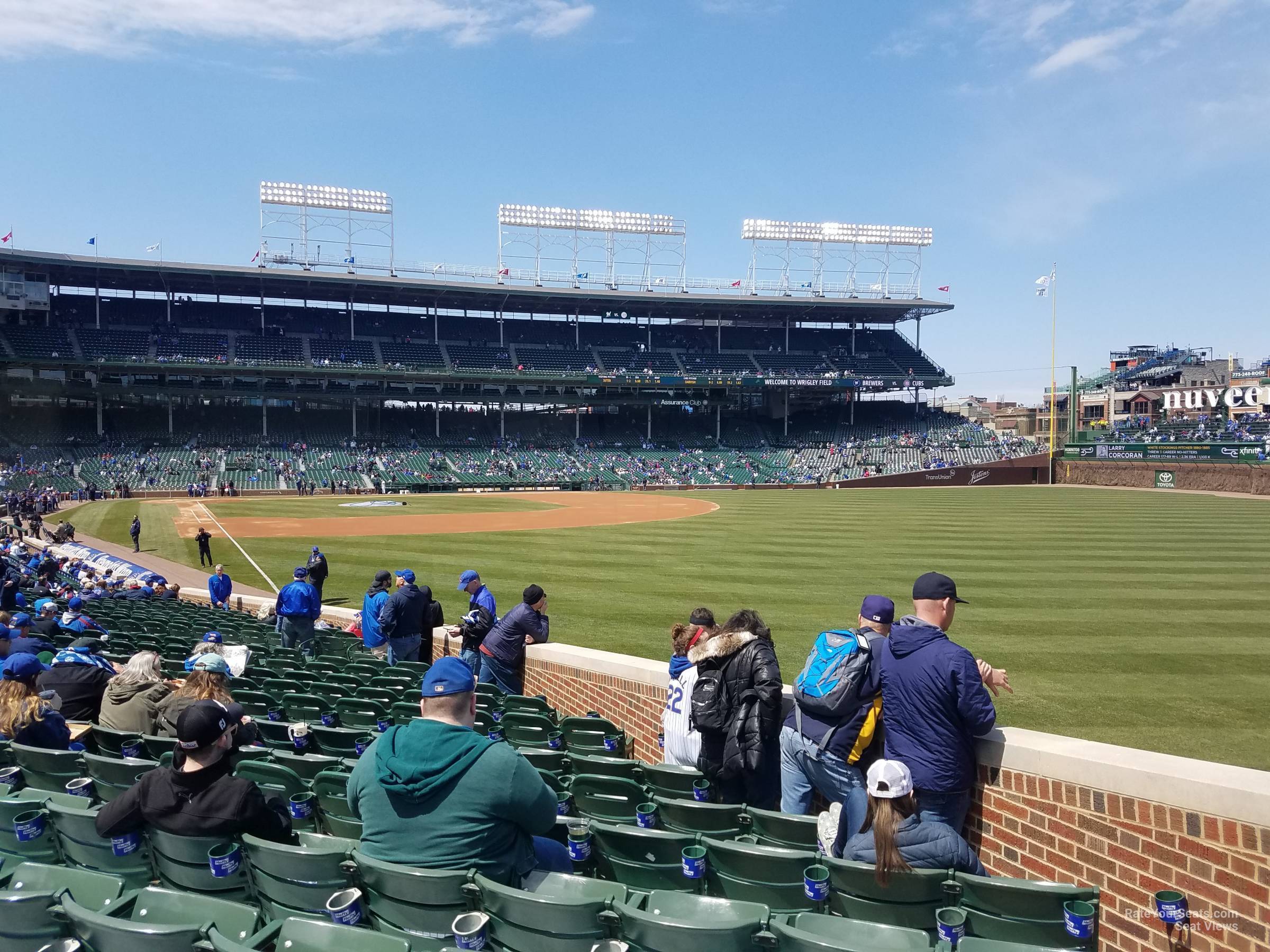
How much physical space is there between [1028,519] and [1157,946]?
102 ft

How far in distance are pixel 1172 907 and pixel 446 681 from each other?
10.4 feet

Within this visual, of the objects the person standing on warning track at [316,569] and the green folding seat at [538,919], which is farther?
the person standing on warning track at [316,569]

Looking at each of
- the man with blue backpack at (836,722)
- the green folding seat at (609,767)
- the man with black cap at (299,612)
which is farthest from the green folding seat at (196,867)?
the man with black cap at (299,612)

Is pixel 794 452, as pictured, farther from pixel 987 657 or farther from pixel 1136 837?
pixel 1136 837

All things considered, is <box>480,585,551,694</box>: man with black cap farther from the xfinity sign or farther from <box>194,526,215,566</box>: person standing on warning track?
the xfinity sign

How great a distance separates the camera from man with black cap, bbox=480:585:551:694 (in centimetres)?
851

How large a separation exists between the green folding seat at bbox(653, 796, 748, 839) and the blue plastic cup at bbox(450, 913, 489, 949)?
1.57m

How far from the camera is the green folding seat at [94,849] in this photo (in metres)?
3.82

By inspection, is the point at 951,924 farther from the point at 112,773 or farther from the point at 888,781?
the point at 112,773

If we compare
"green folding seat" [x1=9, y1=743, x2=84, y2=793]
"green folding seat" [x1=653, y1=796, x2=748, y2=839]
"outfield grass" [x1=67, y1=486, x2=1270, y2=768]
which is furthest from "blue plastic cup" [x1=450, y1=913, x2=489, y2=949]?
"outfield grass" [x1=67, y1=486, x2=1270, y2=768]

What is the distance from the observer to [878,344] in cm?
8250

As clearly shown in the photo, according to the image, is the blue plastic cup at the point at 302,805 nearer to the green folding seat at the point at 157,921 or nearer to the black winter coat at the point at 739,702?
the green folding seat at the point at 157,921

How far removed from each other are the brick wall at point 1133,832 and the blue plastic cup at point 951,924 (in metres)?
1.15

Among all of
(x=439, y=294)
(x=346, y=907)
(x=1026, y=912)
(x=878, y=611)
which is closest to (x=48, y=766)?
(x=346, y=907)
